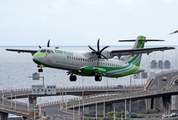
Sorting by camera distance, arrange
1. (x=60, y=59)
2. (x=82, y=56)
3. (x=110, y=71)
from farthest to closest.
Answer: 1. (x=110, y=71)
2. (x=82, y=56)
3. (x=60, y=59)

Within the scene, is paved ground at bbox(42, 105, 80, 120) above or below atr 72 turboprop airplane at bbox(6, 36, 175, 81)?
below

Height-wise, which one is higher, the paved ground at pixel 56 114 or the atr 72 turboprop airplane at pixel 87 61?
the atr 72 turboprop airplane at pixel 87 61

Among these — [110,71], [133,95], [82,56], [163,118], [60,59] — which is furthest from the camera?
[133,95]

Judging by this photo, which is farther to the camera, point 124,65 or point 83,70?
point 124,65

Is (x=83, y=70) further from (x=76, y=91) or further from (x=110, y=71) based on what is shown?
(x=76, y=91)

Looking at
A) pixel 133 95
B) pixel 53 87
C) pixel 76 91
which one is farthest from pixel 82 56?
pixel 76 91

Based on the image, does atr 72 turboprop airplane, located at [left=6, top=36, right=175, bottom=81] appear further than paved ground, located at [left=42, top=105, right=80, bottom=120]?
No

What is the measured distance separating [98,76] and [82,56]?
4769mm

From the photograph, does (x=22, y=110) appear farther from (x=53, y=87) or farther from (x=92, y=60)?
(x=92, y=60)

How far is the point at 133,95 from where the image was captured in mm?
179500

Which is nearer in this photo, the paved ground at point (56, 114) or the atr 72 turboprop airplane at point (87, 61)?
the atr 72 turboprop airplane at point (87, 61)

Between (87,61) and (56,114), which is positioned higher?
(87,61)

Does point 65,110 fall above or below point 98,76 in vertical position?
below

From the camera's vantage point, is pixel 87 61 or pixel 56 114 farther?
pixel 56 114
